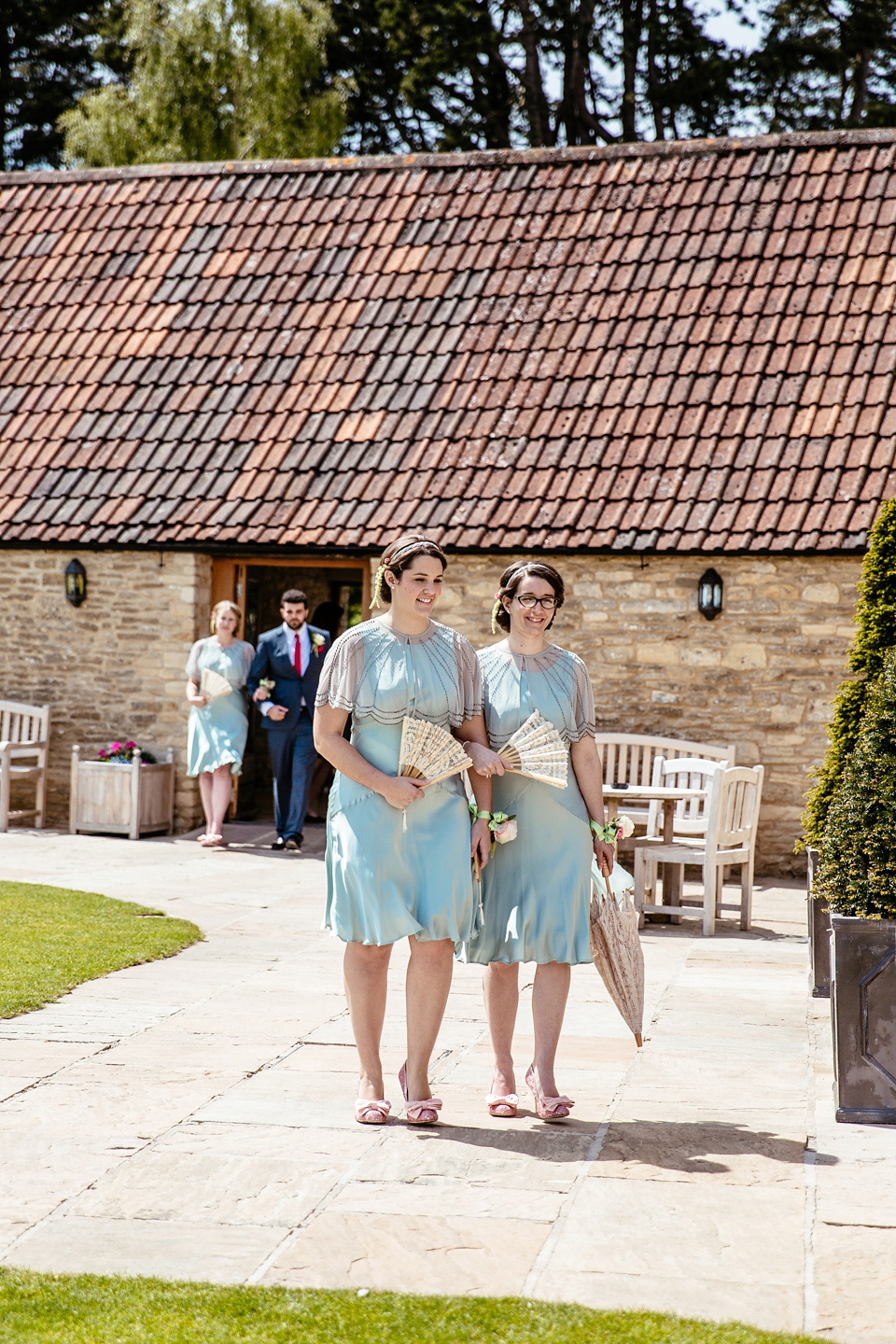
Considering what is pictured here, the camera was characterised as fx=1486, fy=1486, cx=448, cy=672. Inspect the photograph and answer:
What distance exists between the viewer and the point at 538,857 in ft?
15.6

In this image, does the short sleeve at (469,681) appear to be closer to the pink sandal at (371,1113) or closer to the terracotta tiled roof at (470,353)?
the pink sandal at (371,1113)

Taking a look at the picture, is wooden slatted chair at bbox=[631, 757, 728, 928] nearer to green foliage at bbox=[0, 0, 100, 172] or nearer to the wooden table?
the wooden table

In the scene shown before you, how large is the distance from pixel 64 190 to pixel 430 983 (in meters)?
11.9

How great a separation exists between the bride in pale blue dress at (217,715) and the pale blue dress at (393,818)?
6.29 metres

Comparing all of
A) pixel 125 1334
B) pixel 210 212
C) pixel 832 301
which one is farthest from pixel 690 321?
pixel 125 1334

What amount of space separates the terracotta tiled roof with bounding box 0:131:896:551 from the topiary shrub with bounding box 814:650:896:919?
479 cm

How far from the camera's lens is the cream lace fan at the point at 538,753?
15.4 feet

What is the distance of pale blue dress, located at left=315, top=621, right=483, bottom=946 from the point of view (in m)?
4.53

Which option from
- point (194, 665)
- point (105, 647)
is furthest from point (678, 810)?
point (105, 647)

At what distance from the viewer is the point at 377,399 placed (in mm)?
11883

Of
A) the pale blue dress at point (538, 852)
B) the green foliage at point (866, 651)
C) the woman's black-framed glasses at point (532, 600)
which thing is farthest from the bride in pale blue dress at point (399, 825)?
the green foliage at point (866, 651)

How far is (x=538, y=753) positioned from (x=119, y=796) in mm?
7255

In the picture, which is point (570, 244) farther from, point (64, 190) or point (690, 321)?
point (64, 190)

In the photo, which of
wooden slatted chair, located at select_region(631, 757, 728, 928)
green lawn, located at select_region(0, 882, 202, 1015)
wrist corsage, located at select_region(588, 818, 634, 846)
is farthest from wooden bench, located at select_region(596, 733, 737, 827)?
wrist corsage, located at select_region(588, 818, 634, 846)
